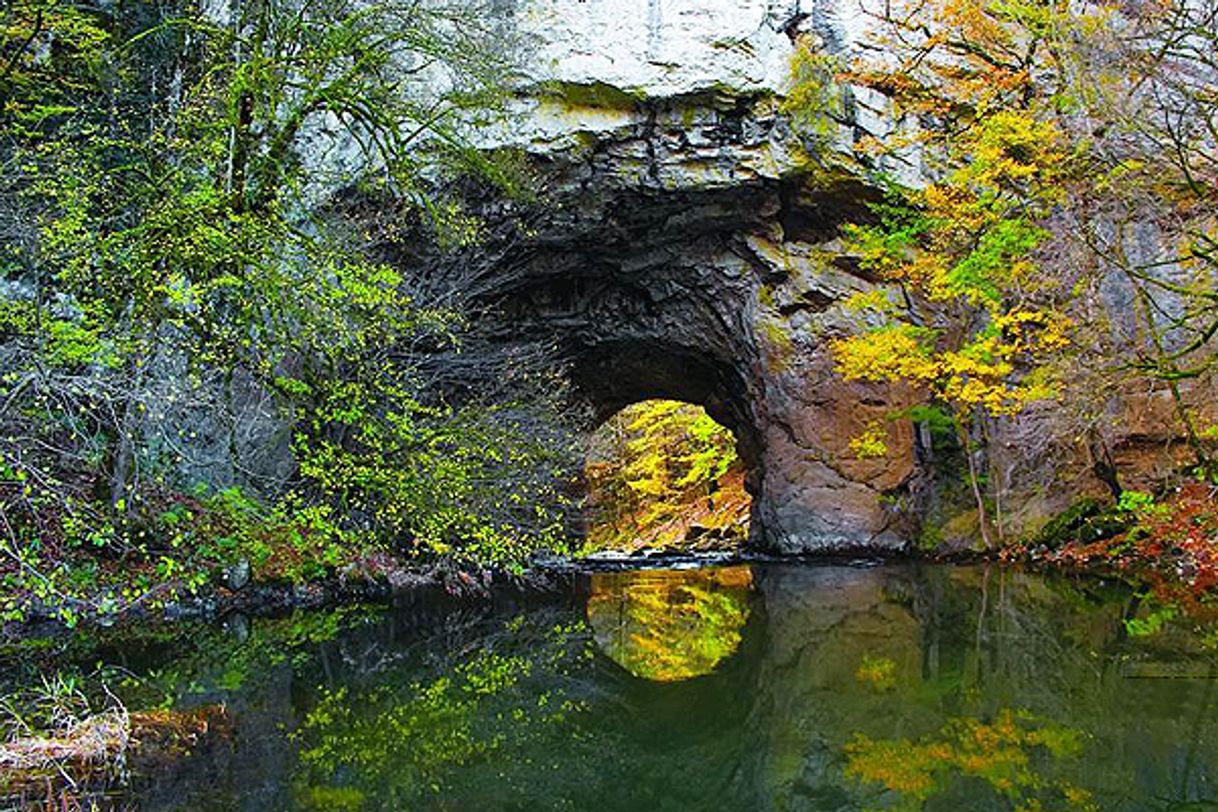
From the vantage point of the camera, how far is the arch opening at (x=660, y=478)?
23.0 metres

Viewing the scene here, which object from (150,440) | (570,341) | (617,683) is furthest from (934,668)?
(570,341)

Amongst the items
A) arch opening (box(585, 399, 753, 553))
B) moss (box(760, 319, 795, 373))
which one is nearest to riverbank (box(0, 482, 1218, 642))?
moss (box(760, 319, 795, 373))

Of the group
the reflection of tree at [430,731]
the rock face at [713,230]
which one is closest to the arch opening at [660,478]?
the rock face at [713,230]

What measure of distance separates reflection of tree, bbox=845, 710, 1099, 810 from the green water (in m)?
0.02

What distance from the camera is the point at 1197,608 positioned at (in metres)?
7.60

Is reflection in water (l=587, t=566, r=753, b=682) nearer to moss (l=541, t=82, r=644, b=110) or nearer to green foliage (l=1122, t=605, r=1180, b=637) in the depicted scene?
green foliage (l=1122, t=605, r=1180, b=637)

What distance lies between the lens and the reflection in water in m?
6.54

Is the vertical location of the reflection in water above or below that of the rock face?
below

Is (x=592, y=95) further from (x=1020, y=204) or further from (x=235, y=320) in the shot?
(x=235, y=320)

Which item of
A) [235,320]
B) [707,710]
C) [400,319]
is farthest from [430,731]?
[400,319]

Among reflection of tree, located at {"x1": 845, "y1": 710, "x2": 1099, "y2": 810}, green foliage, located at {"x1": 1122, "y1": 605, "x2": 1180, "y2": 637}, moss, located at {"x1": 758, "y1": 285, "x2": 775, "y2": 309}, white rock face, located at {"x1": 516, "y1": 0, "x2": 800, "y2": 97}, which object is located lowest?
reflection of tree, located at {"x1": 845, "y1": 710, "x2": 1099, "y2": 810}

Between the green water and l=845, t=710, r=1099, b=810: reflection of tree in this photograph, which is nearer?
l=845, t=710, r=1099, b=810: reflection of tree

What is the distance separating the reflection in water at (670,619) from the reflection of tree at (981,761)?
A: 192cm

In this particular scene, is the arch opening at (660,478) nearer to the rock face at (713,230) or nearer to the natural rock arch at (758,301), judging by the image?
the rock face at (713,230)
